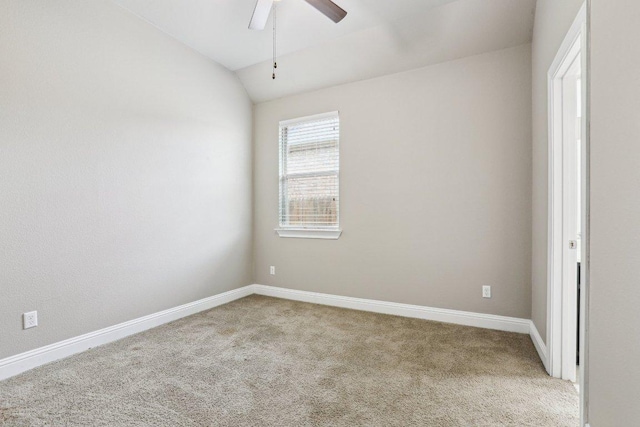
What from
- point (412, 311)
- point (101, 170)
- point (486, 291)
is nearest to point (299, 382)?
point (412, 311)

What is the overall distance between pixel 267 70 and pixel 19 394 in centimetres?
358

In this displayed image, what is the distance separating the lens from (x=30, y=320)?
2.21m

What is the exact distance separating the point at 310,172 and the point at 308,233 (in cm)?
76

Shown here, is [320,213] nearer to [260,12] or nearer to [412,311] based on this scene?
[412,311]

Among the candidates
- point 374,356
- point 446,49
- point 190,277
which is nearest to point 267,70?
point 446,49

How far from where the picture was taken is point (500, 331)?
9.23ft

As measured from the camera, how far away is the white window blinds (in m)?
3.74

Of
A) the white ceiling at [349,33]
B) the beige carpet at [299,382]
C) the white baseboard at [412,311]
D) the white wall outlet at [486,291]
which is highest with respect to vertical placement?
the white ceiling at [349,33]

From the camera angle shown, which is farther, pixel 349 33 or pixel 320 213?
pixel 320 213

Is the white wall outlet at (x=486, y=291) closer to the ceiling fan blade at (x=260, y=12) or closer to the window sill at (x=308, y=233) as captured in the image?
the window sill at (x=308, y=233)

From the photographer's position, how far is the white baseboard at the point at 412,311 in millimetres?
2828

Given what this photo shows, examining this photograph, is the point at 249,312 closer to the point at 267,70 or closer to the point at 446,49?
the point at 267,70

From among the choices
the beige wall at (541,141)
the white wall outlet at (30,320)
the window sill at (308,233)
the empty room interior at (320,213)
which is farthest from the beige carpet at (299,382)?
the window sill at (308,233)

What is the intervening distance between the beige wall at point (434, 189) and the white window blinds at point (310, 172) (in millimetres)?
143
